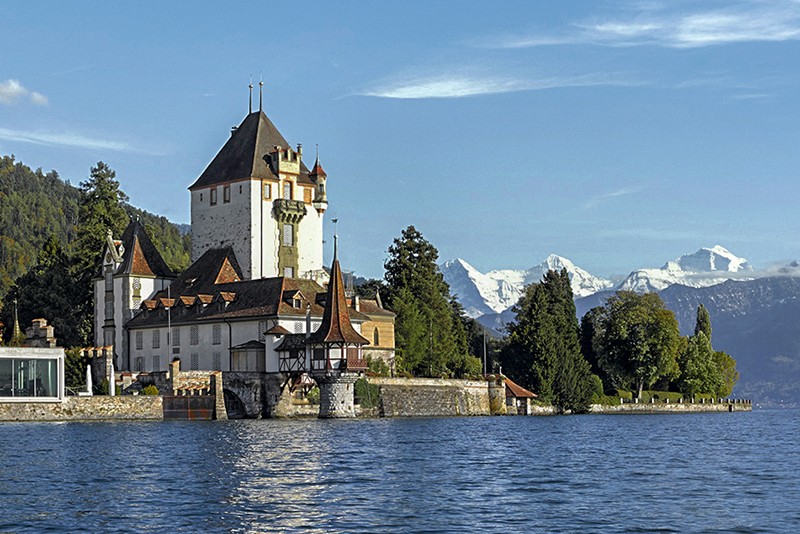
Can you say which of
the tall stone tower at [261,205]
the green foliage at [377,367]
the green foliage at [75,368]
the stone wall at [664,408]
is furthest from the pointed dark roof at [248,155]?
the stone wall at [664,408]

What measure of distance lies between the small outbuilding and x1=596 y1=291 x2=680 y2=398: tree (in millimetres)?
20278

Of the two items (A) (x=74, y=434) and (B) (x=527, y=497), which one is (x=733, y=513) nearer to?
(B) (x=527, y=497)

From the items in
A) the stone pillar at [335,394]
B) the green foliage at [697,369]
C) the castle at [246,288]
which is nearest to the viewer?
the stone pillar at [335,394]

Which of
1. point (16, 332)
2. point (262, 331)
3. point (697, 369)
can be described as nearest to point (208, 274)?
point (262, 331)

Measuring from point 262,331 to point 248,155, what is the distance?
20990 mm

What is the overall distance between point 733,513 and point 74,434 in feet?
128

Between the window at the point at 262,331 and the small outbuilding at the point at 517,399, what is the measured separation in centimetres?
2641

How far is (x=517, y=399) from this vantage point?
113125mm

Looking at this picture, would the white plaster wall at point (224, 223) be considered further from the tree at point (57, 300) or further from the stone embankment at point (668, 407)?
the stone embankment at point (668, 407)

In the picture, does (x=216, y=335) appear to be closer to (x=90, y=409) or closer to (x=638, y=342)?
(x=90, y=409)

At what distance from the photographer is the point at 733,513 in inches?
1410

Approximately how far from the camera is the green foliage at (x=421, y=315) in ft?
357

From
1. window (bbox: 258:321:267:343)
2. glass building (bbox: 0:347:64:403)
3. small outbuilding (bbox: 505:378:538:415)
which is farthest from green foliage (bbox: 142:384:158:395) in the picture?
small outbuilding (bbox: 505:378:538:415)

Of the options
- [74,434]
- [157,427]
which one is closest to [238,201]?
[157,427]
